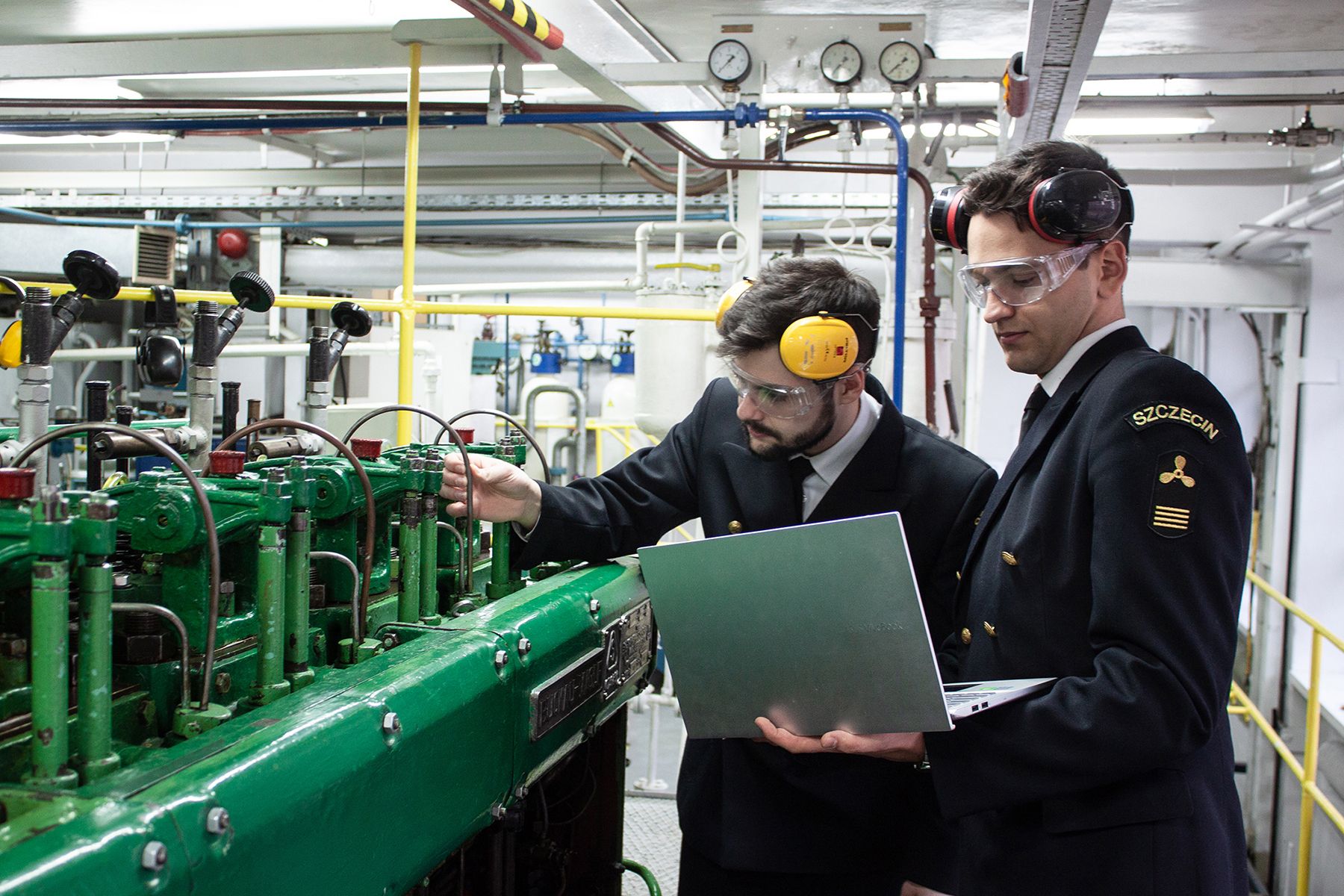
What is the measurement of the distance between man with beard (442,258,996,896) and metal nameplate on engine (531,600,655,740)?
0.19 m

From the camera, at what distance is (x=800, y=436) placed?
1801mm

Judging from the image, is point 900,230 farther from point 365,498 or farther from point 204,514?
point 204,514

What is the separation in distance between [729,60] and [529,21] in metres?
1.13

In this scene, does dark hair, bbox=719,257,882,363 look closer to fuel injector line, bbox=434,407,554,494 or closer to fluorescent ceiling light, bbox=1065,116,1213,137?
fuel injector line, bbox=434,407,554,494

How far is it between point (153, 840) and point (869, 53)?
332 centimetres

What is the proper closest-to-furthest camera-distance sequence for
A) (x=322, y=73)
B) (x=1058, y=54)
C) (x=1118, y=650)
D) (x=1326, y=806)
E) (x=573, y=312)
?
(x=1118, y=650) < (x=1058, y=54) < (x=573, y=312) < (x=1326, y=806) < (x=322, y=73)

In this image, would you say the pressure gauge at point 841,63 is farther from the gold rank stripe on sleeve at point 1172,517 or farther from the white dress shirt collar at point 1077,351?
the gold rank stripe on sleeve at point 1172,517

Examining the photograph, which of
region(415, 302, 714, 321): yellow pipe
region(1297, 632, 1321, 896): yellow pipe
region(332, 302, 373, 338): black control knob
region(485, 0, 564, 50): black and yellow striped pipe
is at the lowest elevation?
region(1297, 632, 1321, 896): yellow pipe

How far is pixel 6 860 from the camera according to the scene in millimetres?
749

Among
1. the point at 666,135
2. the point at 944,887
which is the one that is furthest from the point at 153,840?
the point at 666,135

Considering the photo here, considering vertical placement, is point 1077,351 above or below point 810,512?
above

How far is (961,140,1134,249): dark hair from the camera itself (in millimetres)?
1370

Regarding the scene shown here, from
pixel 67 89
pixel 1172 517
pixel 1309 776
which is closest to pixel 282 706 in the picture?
pixel 1172 517

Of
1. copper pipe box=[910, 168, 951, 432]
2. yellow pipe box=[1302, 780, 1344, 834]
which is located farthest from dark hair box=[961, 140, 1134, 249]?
yellow pipe box=[1302, 780, 1344, 834]
